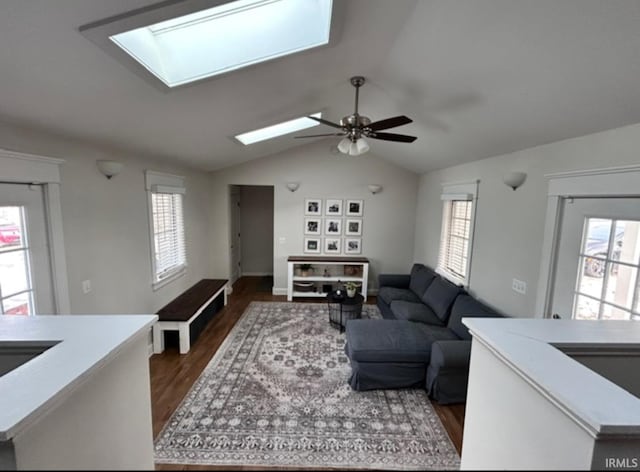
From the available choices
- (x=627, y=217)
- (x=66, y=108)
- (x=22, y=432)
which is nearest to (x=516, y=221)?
(x=627, y=217)

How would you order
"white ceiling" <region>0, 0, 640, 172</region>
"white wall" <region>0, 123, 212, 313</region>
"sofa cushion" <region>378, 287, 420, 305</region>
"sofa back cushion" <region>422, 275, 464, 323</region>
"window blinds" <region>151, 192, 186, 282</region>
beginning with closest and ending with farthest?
"white ceiling" <region>0, 0, 640, 172</region>
"white wall" <region>0, 123, 212, 313</region>
"sofa back cushion" <region>422, 275, 464, 323</region>
"window blinds" <region>151, 192, 186, 282</region>
"sofa cushion" <region>378, 287, 420, 305</region>

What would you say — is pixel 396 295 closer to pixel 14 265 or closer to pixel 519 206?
pixel 519 206

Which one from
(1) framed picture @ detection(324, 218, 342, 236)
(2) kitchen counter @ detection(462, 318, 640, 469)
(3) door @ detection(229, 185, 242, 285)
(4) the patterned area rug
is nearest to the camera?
(2) kitchen counter @ detection(462, 318, 640, 469)

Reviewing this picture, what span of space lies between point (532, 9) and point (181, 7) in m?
1.67

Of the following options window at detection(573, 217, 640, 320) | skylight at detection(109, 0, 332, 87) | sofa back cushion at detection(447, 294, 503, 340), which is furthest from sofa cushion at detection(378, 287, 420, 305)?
skylight at detection(109, 0, 332, 87)

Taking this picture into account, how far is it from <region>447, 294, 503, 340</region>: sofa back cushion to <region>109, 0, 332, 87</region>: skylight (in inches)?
111

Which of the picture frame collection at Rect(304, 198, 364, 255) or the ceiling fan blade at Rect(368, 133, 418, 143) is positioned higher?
the ceiling fan blade at Rect(368, 133, 418, 143)

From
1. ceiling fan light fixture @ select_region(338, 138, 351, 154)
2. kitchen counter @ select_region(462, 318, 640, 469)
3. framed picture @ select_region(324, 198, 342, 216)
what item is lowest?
kitchen counter @ select_region(462, 318, 640, 469)

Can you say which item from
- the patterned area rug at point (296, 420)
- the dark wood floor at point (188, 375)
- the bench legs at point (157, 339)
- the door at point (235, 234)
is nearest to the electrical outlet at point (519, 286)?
the dark wood floor at point (188, 375)

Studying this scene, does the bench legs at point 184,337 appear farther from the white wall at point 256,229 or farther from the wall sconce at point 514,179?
the wall sconce at point 514,179

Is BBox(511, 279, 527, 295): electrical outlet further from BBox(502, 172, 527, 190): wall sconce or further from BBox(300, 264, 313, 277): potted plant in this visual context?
BBox(300, 264, 313, 277): potted plant

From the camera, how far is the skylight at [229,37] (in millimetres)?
1768

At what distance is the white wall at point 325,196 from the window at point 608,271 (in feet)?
11.9

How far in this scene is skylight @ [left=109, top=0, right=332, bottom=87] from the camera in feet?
5.80
